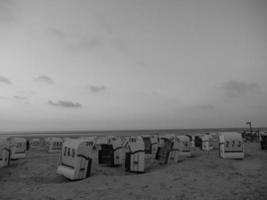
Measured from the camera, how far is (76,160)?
36.2 feet

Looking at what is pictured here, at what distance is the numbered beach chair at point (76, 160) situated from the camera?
433 inches

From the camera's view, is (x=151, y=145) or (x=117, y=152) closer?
(x=117, y=152)

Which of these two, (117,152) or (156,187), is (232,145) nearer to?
(117,152)

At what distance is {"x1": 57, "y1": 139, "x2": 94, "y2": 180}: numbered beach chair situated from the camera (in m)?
11.0

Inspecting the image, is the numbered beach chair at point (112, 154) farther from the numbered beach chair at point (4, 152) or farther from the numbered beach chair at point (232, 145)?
the numbered beach chair at point (232, 145)

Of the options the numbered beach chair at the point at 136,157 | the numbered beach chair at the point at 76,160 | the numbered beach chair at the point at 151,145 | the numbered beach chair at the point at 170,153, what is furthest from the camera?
the numbered beach chair at the point at 151,145

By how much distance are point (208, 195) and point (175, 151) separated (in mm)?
8785

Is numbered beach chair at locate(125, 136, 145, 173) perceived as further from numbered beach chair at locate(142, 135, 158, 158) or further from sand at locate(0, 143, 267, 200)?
numbered beach chair at locate(142, 135, 158, 158)

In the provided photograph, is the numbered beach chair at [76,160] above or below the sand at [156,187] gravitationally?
above

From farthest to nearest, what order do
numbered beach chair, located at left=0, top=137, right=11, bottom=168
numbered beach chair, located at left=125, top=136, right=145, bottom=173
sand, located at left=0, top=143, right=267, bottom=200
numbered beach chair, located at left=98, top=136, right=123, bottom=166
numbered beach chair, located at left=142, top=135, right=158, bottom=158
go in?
numbered beach chair, located at left=142, top=135, right=158, bottom=158 < numbered beach chair, located at left=98, top=136, right=123, bottom=166 < numbered beach chair, located at left=0, top=137, right=11, bottom=168 < numbered beach chair, located at left=125, top=136, right=145, bottom=173 < sand, located at left=0, top=143, right=267, bottom=200

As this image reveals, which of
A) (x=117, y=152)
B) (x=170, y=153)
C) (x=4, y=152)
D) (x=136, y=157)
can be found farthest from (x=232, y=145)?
(x=4, y=152)

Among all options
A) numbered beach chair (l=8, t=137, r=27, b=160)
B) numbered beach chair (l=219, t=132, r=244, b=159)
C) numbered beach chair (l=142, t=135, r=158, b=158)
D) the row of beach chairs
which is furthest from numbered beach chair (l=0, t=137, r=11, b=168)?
numbered beach chair (l=219, t=132, r=244, b=159)

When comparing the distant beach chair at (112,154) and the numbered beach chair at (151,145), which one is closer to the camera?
the distant beach chair at (112,154)

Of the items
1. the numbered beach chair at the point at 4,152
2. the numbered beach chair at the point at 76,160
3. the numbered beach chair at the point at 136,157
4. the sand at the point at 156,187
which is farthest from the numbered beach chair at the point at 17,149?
the numbered beach chair at the point at 136,157
